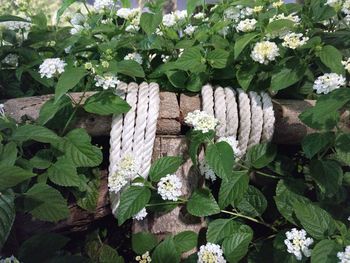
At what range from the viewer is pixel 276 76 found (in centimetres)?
129

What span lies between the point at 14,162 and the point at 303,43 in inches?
34.8

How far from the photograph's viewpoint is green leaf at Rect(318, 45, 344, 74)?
1.23 m

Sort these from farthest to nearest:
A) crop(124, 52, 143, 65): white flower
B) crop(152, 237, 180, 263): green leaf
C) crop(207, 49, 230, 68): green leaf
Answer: crop(124, 52, 143, 65): white flower → crop(207, 49, 230, 68): green leaf → crop(152, 237, 180, 263): green leaf

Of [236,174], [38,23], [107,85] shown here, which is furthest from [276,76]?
[38,23]

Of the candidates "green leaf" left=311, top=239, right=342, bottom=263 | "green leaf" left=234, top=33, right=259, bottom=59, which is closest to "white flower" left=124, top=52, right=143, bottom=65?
"green leaf" left=234, top=33, right=259, bottom=59

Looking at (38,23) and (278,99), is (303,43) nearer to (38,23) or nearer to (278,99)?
(278,99)

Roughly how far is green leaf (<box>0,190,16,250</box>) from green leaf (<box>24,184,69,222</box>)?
75 millimetres

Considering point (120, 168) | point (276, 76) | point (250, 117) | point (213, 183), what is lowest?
point (213, 183)

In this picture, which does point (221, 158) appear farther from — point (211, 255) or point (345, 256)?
point (345, 256)

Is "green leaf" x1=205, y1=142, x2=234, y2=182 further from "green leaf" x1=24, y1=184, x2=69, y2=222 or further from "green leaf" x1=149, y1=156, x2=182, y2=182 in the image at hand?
"green leaf" x1=24, y1=184, x2=69, y2=222

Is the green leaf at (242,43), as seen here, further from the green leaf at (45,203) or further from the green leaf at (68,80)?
the green leaf at (45,203)

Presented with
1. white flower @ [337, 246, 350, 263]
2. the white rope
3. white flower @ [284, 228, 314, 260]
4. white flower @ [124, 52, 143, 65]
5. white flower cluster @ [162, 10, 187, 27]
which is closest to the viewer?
white flower @ [337, 246, 350, 263]

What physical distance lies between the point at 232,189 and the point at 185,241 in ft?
0.62

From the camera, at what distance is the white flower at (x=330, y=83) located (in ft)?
3.84
